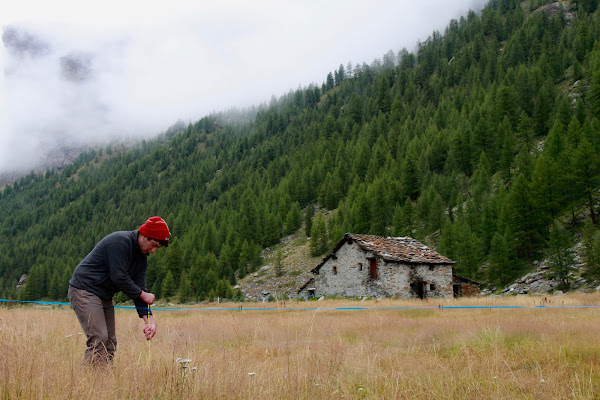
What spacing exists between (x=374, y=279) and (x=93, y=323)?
26.3m

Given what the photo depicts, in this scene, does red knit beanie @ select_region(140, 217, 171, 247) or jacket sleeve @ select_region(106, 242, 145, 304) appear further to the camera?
red knit beanie @ select_region(140, 217, 171, 247)

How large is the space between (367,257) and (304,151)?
85438 mm

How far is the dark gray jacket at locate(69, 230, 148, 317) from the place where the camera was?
410 centimetres

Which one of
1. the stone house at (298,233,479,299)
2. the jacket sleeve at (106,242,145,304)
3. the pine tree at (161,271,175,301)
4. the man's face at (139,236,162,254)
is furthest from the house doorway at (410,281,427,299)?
the pine tree at (161,271,175,301)

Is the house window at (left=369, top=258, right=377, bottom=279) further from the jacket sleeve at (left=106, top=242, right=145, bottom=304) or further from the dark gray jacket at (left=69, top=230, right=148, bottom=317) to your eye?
the jacket sleeve at (left=106, top=242, right=145, bottom=304)

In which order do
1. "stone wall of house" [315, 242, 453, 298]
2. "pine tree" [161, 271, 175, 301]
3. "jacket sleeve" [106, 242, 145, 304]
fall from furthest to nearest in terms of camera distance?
"pine tree" [161, 271, 175, 301] → "stone wall of house" [315, 242, 453, 298] → "jacket sleeve" [106, 242, 145, 304]

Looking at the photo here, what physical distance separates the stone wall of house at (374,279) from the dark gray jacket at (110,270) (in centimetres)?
2544

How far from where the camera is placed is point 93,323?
13.2ft

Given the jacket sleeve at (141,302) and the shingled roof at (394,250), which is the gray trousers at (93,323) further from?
the shingled roof at (394,250)

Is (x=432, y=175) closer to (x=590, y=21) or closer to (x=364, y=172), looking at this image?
(x=364, y=172)

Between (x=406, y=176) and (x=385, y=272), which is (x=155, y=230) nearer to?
(x=385, y=272)

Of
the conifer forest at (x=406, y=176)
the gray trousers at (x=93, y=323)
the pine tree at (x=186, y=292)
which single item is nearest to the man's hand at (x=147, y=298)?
the gray trousers at (x=93, y=323)

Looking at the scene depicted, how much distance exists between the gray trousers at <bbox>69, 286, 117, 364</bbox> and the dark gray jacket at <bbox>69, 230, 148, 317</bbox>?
81mm

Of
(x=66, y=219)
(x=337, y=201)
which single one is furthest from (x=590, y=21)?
(x=66, y=219)
